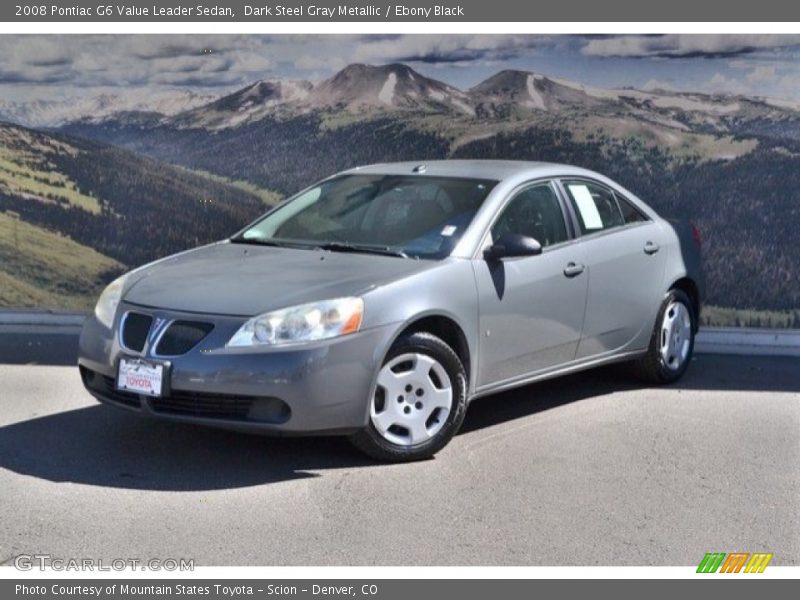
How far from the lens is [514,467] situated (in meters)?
6.76

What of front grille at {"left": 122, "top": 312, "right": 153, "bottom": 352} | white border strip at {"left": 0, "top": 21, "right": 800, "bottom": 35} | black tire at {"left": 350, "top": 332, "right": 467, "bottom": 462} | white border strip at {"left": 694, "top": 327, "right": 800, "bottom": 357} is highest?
white border strip at {"left": 0, "top": 21, "right": 800, "bottom": 35}

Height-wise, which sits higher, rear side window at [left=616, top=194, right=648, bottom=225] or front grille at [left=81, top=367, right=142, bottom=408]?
rear side window at [left=616, top=194, right=648, bottom=225]

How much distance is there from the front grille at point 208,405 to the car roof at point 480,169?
221cm

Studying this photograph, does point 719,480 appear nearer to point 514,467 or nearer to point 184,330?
point 514,467

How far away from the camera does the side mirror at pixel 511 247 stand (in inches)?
281

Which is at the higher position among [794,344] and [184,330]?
[184,330]

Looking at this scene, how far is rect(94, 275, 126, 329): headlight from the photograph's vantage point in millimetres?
6906

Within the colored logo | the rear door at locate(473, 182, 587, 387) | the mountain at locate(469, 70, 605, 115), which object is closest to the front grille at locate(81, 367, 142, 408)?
→ the rear door at locate(473, 182, 587, 387)

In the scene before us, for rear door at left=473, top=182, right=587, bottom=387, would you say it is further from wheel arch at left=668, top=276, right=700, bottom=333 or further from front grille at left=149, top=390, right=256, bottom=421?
front grille at left=149, top=390, right=256, bottom=421

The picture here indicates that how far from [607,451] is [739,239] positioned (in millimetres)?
3794

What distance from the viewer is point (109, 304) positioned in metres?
7.02

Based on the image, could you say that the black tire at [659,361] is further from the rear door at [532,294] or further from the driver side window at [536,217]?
the driver side window at [536,217]

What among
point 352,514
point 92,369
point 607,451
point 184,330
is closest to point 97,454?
point 92,369

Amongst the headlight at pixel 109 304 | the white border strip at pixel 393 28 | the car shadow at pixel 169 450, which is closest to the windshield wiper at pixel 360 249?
the car shadow at pixel 169 450
